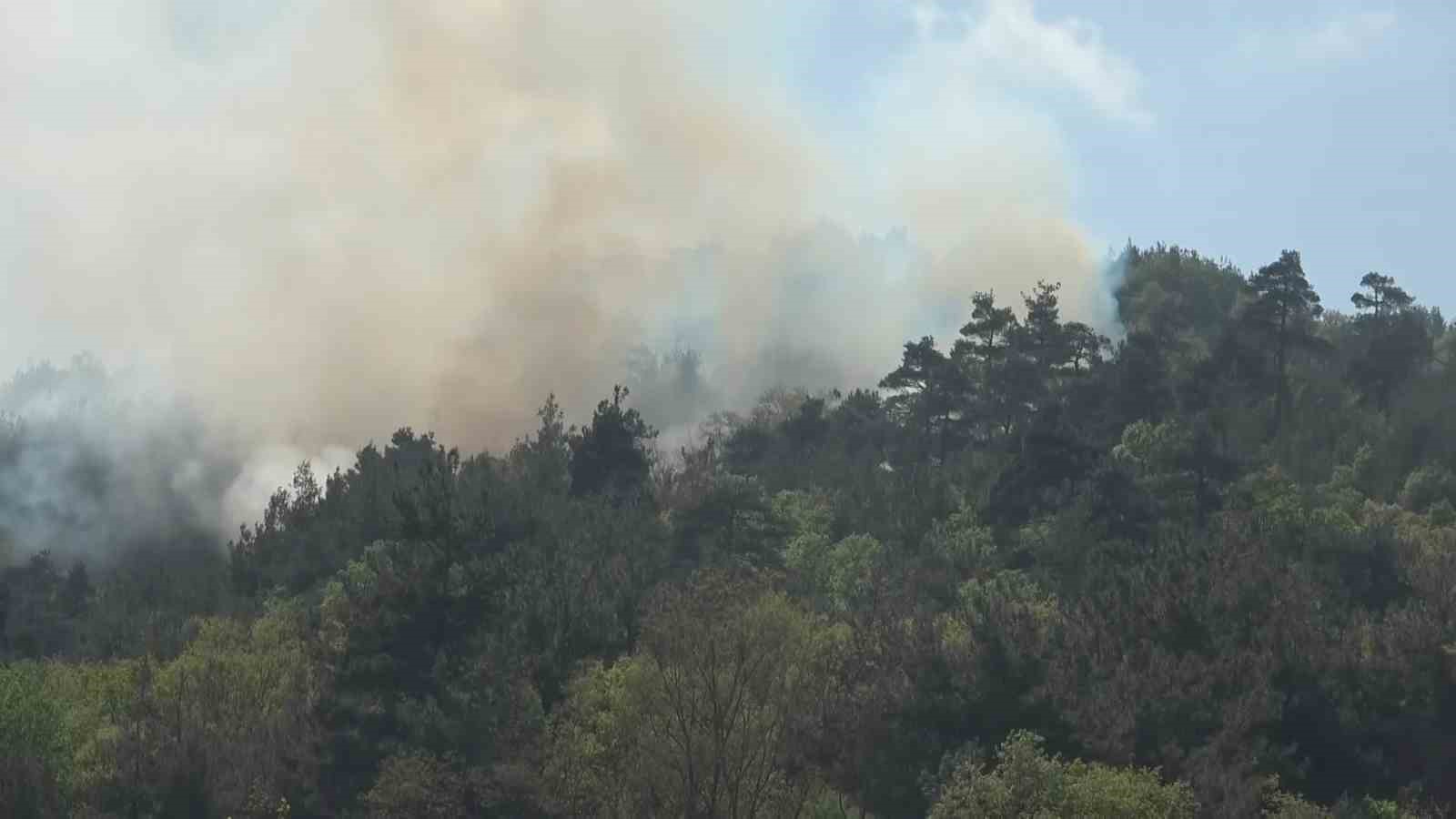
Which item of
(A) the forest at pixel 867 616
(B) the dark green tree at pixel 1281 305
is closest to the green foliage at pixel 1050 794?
(A) the forest at pixel 867 616

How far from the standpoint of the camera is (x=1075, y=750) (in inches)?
1991

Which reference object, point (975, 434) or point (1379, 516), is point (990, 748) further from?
point (975, 434)

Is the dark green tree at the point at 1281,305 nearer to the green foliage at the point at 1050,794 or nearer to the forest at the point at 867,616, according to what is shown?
the forest at the point at 867,616

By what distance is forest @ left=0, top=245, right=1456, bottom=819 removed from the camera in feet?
166

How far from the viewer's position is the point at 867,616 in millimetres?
66375

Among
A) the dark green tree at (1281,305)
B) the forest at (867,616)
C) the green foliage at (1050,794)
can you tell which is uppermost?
the dark green tree at (1281,305)

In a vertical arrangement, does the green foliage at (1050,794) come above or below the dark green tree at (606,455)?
below

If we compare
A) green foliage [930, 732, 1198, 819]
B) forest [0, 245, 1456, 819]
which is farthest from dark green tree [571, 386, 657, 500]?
green foliage [930, 732, 1198, 819]

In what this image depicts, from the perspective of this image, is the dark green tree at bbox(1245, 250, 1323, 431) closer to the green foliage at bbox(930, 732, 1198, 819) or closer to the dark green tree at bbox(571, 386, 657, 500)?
the dark green tree at bbox(571, 386, 657, 500)

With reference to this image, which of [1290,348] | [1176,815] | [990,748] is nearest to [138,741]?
[990,748]

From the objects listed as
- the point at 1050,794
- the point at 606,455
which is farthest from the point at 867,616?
the point at 606,455

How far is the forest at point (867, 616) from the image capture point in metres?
50.6

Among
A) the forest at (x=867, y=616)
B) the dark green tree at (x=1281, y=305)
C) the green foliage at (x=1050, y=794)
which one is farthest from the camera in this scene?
the dark green tree at (x=1281, y=305)

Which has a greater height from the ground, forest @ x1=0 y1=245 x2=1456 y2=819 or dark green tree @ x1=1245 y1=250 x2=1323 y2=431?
dark green tree @ x1=1245 y1=250 x2=1323 y2=431
